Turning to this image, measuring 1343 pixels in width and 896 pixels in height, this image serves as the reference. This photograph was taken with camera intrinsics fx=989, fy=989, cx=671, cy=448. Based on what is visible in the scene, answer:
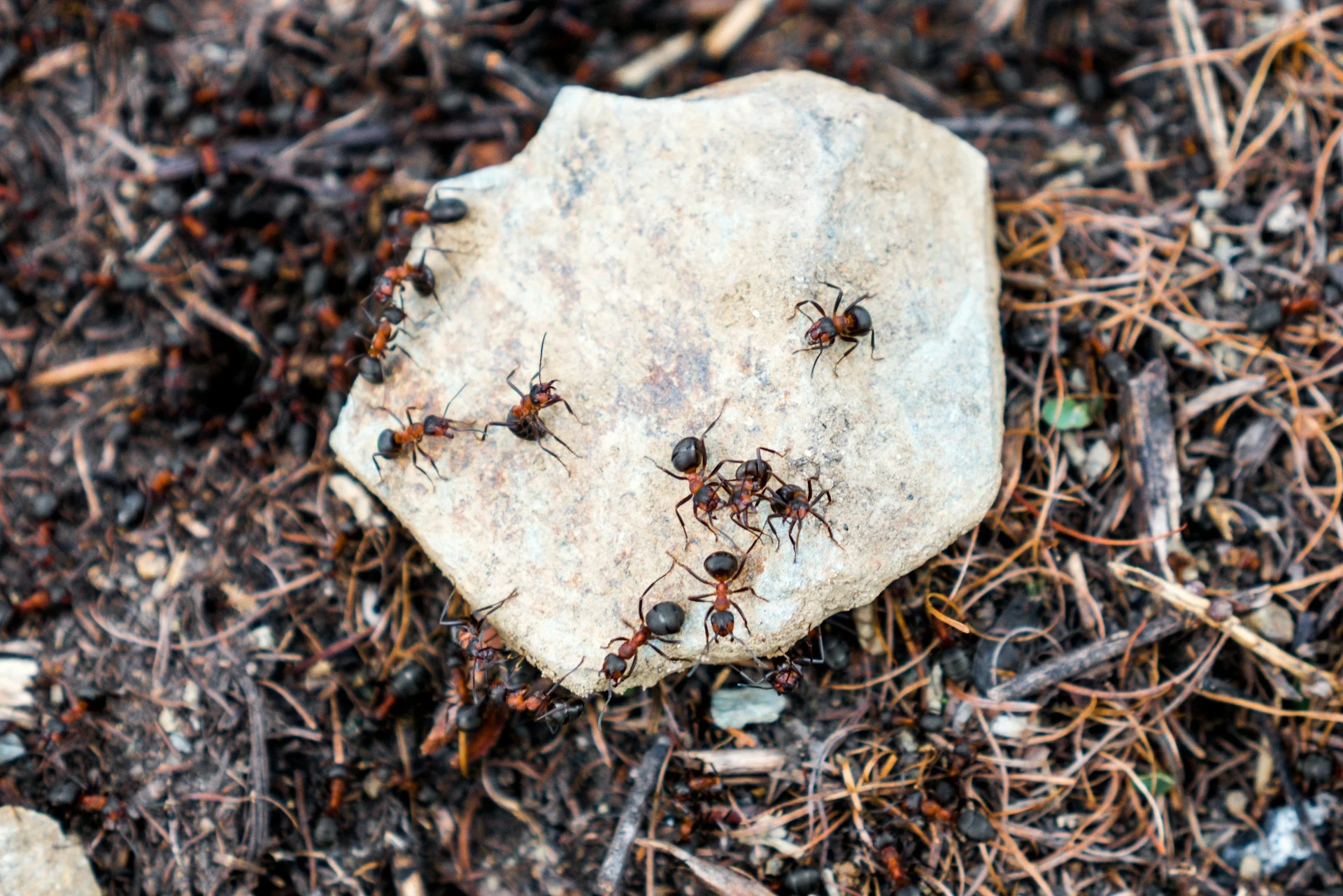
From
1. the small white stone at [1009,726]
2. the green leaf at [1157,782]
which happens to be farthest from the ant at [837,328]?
Result: the green leaf at [1157,782]

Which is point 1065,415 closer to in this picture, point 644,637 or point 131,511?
point 644,637

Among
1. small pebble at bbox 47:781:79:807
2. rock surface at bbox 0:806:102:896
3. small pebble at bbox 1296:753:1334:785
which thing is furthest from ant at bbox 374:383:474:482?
small pebble at bbox 1296:753:1334:785

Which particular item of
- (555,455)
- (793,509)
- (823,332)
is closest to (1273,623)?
(793,509)

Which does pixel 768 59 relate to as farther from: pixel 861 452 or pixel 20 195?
pixel 20 195

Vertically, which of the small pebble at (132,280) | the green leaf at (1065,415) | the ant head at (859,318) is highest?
the ant head at (859,318)

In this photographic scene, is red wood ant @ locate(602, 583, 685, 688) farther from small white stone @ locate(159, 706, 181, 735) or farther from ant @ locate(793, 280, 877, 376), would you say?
small white stone @ locate(159, 706, 181, 735)

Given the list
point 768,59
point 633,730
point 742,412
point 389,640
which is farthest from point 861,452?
point 768,59

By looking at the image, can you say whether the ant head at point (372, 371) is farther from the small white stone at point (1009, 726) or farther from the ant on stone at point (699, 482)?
the small white stone at point (1009, 726)
